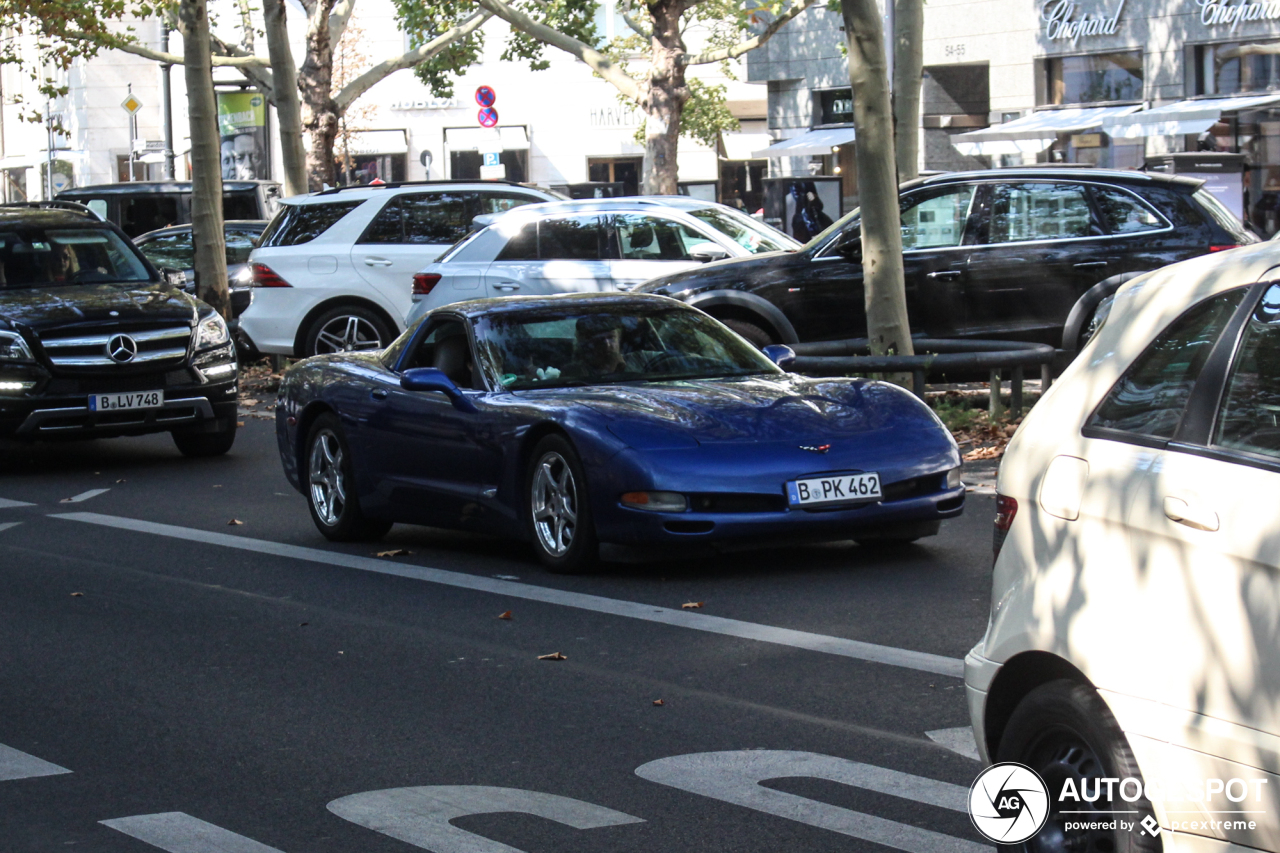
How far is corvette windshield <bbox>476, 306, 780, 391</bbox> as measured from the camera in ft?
30.5

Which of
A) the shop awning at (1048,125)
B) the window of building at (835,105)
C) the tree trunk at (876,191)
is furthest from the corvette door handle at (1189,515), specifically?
the window of building at (835,105)

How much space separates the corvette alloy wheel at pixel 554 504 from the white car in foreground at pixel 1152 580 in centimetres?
449

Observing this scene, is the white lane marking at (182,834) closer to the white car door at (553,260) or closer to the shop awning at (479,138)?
the white car door at (553,260)

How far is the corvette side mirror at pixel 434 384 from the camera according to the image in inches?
359

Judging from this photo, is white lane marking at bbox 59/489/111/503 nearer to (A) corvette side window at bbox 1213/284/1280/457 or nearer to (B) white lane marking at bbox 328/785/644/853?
(B) white lane marking at bbox 328/785/644/853

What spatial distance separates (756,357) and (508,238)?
758 centimetres

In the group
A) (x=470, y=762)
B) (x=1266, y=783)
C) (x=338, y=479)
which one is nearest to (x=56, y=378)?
(x=338, y=479)

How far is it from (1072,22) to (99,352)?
2486 centimetres

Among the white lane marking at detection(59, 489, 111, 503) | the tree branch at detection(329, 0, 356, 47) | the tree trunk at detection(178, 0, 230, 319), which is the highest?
the tree branch at detection(329, 0, 356, 47)

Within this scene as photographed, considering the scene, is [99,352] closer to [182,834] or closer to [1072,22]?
[182,834]

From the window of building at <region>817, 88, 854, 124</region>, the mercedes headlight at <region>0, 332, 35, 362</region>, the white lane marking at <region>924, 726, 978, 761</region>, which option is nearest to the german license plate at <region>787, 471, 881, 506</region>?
the white lane marking at <region>924, 726, 978, 761</region>

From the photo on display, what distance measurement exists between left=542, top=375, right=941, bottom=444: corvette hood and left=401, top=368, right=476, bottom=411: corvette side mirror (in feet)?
2.18

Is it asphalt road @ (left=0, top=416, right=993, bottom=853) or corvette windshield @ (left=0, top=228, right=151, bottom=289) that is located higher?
corvette windshield @ (left=0, top=228, right=151, bottom=289)

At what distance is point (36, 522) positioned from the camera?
36.8 feet
